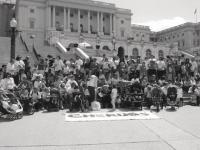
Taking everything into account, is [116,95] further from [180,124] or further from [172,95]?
[180,124]

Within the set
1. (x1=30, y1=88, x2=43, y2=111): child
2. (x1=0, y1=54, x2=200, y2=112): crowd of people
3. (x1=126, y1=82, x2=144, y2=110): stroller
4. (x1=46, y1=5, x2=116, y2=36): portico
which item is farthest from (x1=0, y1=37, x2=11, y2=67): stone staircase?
(x1=46, y1=5, x2=116, y2=36): portico

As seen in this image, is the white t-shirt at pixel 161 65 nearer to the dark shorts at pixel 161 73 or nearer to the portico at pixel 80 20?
the dark shorts at pixel 161 73

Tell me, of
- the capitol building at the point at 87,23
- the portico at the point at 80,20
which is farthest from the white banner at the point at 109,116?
the portico at the point at 80,20

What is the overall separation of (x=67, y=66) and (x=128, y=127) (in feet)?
28.1

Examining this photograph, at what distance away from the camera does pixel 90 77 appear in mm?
14914

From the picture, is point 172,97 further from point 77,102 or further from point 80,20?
point 80,20

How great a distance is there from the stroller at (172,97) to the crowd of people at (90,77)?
2.70 ft

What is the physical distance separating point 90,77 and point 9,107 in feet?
16.3

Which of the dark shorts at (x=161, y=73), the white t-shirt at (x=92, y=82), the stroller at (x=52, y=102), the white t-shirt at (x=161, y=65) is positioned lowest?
the stroller at (x=52, y=102)

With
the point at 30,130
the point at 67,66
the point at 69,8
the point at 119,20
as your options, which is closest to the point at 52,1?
the point at 69,8

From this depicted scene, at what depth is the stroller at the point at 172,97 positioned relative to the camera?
14.3m

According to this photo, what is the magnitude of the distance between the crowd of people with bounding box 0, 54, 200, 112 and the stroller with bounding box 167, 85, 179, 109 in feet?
2.70

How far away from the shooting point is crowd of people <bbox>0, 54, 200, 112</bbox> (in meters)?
14.0

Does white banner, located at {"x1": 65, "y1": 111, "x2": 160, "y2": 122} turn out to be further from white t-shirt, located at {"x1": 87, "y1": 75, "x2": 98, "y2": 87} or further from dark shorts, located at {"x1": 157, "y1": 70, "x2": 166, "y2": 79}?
dark shorts, located at {"x1": 157, "y1": 70, "x2": 166, "y2": 79}
